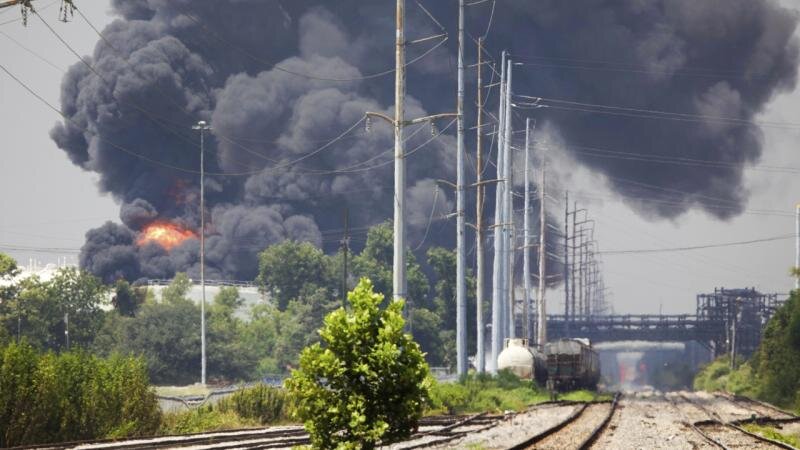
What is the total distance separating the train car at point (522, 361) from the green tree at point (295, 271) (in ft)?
223

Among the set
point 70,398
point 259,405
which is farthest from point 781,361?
point 70,398

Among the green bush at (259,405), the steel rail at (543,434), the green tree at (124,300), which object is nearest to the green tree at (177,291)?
the green tree at (124,300)

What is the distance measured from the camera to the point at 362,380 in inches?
741

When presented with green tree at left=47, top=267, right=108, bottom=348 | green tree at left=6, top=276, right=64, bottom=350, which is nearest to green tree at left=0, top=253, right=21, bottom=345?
green tree at left=6, top=276, right=64, bottom=350

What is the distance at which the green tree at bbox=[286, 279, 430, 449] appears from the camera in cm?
1858

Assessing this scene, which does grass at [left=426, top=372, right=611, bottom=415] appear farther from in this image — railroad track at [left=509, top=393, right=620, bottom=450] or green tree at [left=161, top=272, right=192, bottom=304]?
green tree at [left=161, top=272, right=192, bottom=304]

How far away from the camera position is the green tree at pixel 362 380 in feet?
61.0

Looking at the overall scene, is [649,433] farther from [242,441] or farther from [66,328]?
[66,328]

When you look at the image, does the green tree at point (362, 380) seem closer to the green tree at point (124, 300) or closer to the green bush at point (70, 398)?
the green bush at point (70, 398)

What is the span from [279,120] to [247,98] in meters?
7.06

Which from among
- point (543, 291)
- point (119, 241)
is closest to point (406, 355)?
point (543, 291)

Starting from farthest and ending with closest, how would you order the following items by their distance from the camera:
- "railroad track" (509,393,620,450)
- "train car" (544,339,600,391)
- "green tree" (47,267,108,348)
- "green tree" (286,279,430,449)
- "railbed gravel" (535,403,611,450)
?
"green tree" (47,267,108,348) < "train car" (544,339,600,391) < "railbed gravel" (535,403,611,450) < "railroad track" (509,393,620,450) < "green tree" (286,279,430,449)

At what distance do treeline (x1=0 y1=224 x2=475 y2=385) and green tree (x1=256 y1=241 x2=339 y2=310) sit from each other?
0.12 metres

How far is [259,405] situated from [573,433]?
517 inches
